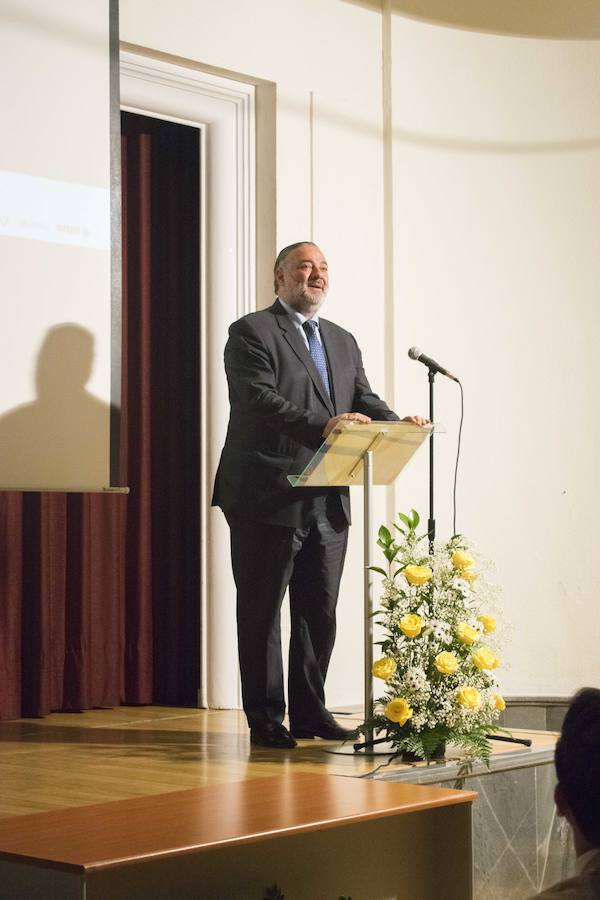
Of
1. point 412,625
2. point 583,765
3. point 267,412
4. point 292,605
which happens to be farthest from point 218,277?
point 583,765

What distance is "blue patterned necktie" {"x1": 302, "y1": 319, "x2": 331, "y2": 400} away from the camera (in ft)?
15.1

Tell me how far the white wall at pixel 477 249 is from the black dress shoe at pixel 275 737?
1509 millimetres

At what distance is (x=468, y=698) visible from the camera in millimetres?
4066

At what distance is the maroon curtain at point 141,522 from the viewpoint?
5.35 m

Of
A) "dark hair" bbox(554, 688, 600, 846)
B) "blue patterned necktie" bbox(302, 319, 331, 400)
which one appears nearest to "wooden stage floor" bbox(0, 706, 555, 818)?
"blue patterned necktie" bbox(302, 319, 331, 400)

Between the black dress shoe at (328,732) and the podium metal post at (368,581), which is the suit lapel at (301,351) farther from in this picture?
the black dress shoe at (328,732)

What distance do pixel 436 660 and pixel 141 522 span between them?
202 centimetres

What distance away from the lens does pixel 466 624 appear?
4.15 meters

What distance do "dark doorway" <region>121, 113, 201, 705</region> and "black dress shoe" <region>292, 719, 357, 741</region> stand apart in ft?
4.31

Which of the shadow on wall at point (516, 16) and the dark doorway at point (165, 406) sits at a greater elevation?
the shadow on wall at point (516, 16)

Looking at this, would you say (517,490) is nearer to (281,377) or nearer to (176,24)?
(281,377)

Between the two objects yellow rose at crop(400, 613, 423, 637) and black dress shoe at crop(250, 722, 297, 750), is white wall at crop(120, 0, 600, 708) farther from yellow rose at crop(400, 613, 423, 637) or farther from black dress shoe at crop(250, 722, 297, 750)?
yellow rose at crop(400, 613, 423, 637)

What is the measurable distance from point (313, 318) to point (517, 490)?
2.16 meters

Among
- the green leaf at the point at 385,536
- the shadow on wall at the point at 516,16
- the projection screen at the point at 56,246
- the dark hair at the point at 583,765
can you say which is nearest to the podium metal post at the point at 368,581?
the green leaf at the point at 385,536
